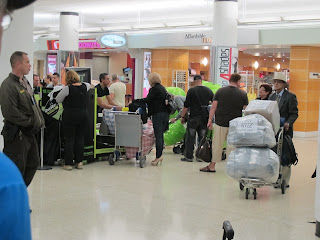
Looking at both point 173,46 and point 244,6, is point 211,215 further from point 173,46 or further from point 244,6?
point 173,46

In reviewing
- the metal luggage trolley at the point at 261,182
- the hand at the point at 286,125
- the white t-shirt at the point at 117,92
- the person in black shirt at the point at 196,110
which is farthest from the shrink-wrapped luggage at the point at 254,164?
the white t-shirt at the point at 117,92

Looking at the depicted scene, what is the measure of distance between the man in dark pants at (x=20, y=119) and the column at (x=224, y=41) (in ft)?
25.9

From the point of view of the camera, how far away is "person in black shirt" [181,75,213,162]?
9.21 metres

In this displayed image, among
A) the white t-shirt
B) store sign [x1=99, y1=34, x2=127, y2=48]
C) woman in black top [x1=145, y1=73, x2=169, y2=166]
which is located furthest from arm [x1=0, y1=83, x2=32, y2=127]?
store sign [x1=99, y1=34, x2=127, y2=48]

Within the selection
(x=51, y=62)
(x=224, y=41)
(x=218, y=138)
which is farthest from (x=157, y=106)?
(x=51, y=62)

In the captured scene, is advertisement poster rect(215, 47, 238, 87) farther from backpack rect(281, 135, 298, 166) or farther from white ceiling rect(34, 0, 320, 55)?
backpack rect(281, 135, 298, 166)

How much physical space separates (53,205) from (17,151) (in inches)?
47.7

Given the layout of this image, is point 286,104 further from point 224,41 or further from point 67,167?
point 224,41

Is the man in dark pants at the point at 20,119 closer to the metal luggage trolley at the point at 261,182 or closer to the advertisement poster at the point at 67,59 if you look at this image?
the metal luggage trolley at the point at 261,182

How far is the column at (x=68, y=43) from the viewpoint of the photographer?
53.5 ft

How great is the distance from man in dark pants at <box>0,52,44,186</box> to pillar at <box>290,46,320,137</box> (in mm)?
11247

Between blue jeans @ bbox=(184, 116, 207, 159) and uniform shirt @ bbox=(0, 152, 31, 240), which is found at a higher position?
uniform shirt @ bbox=(0, 152, 31, 240)

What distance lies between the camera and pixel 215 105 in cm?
786

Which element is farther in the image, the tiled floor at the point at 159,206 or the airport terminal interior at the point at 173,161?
the airport terminal interior at the point at 173,161
